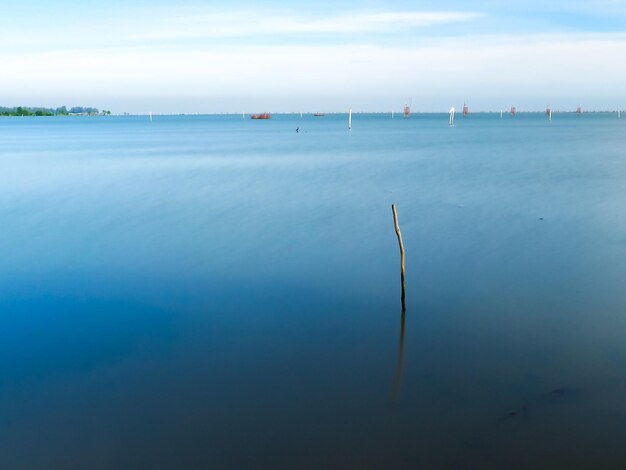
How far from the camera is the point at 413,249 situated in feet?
61.9

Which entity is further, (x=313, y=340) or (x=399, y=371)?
(x=313, y=340)

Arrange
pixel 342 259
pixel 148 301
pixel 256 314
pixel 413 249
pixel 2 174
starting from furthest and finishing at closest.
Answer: pixel 2 174
pixel 413 249
pixel 342 259
pixel 148 301
pixel 256 314

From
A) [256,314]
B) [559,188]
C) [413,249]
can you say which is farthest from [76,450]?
[559,188]

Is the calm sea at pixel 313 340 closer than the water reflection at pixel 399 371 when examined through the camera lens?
Yes

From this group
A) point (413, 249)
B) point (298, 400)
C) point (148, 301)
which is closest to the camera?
point (298, 400)

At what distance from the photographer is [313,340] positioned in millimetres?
11711

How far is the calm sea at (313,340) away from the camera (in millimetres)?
8367

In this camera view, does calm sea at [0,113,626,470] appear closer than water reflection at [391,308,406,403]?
Yes

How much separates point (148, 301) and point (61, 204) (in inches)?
700

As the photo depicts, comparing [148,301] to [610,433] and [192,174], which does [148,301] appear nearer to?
[610,433]

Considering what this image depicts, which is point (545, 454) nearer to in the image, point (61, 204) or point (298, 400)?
point (298, 400)

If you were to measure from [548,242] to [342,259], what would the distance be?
7088 mm

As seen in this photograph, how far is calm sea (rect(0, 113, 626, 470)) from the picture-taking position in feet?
Answer: 27.5

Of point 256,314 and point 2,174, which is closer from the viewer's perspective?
point 256,314
